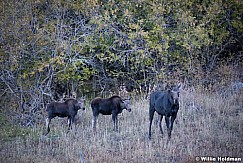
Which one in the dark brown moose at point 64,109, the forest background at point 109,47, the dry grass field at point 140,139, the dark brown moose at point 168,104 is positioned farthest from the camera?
the forest background at point 109,47

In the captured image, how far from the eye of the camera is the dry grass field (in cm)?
1060

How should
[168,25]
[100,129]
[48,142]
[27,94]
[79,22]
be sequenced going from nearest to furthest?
[48,142], [100,129], [27,94], [79,22], [168,25]

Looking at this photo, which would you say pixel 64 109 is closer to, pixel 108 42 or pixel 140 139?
pixel 140 139

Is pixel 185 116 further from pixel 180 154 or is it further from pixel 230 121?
pixel 180 154

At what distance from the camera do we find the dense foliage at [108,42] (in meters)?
16.0

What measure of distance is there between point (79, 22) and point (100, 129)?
5756 mm

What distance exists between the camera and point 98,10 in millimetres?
18234

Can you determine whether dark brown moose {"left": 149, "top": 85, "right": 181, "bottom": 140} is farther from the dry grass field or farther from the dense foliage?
the dense foliage

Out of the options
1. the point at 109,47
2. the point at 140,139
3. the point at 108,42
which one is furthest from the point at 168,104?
the point at 108,42

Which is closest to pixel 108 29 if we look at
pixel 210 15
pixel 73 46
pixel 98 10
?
pixel 98 10

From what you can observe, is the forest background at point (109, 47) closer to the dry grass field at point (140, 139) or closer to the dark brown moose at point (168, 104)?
the dry grass field at point (140, 139)

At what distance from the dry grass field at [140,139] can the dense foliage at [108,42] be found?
263cm

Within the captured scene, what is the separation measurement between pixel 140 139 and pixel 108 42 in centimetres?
767

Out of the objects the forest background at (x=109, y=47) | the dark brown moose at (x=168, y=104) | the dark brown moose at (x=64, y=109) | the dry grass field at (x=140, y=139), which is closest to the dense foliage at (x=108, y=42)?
the forest background at (x=109, y=47)
